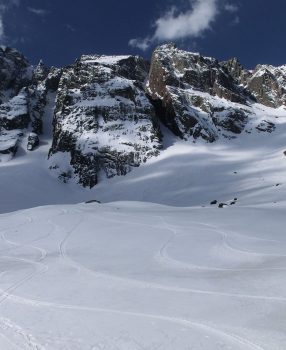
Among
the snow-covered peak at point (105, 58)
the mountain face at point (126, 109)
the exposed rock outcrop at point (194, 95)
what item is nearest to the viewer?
the mountain face at point (126, 109)

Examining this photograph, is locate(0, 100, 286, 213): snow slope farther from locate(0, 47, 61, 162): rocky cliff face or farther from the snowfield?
the snowfield

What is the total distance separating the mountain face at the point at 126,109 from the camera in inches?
3108

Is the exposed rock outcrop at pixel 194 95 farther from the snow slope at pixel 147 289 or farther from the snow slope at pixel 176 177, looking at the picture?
the snow slope at pixel 147 289

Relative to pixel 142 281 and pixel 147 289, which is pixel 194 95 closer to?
pixel 142 281

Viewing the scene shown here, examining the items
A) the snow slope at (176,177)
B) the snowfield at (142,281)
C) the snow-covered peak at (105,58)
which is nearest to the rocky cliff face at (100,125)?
the snow slope at (176,177)

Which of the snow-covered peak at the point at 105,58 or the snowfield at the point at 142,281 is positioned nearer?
the snowfield at the point at 142,281

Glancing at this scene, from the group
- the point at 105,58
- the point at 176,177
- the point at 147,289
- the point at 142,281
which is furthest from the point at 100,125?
the point at 147,289

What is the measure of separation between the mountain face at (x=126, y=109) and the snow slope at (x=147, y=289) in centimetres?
6021

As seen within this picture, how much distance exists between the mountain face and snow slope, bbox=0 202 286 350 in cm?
6021

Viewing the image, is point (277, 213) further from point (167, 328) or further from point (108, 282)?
point (167, 328)

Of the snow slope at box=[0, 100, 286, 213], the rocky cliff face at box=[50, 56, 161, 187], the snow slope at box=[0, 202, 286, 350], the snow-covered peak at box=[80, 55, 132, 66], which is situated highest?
the snow-covered peak at box=[80, 55, 132, 66]

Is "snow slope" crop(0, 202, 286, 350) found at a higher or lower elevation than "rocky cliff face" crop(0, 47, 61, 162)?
lower

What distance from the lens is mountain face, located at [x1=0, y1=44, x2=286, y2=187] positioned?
78938 millimetres

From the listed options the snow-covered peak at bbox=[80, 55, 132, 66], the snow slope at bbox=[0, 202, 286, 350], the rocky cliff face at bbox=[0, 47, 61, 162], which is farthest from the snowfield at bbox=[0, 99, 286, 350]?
the snow-covered peak at bbox=[80, 55, 132, 66]
